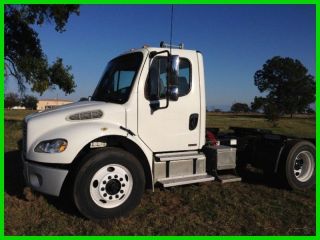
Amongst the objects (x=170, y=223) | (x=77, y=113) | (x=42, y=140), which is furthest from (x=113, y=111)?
(x=170, y=223)

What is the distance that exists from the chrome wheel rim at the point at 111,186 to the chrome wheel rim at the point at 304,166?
3.88m

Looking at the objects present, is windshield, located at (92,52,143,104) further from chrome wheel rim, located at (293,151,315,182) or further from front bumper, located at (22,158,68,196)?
chrome wheel rim, located at (293,151,315,182)

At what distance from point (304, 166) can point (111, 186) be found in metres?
4.44

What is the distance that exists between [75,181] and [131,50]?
2.72 m

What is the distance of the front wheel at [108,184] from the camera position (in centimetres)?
512

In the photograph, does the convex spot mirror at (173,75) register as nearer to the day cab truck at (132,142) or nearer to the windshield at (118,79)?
the day cab truck at (132,142)

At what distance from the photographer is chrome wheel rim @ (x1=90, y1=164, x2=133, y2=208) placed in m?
5.25

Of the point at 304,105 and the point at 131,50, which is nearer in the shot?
the point at 131,50

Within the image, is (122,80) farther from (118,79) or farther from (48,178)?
(48,178)

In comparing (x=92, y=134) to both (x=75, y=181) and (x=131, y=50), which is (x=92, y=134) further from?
(x=131, y=50)

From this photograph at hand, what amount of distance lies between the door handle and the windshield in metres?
1.27

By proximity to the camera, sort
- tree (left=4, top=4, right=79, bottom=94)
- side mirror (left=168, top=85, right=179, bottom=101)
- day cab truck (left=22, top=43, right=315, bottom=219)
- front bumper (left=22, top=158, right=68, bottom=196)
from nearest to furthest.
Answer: front bumper (left=22, top=158, right=68, bottom=196) < day cab truck (left=22, top=43, right=315, bottom=219) < side mirror (left=168, top=85, right=179, bottom=101) < tree (left=4, top=4, right=79, bottom=94)

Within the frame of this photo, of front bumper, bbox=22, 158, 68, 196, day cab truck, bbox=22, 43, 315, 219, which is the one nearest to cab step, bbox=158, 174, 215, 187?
day cab truck, bbox=22, 43, 315, 219

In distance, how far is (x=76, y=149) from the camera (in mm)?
5180
